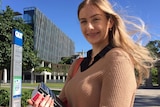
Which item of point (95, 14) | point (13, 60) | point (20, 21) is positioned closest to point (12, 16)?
point (20, 21)

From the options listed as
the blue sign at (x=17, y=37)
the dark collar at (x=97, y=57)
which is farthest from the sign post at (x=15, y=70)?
the dark collar at (x=97, y=57)

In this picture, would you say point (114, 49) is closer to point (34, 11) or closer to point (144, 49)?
point (144, 49)

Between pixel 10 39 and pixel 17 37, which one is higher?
pixel 10 39

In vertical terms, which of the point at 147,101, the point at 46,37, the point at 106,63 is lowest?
the point at 147,101

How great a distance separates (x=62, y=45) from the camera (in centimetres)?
11044

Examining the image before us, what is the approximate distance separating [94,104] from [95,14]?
54 centimetres

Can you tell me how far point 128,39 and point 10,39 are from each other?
1395 centimetres

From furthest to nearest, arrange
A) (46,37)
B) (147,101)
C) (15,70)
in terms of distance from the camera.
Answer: (46,37), (147,101), (15,70)

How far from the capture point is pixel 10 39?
49.2 ft

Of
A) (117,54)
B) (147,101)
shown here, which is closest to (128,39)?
(117,54)

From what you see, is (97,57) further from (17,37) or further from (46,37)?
(46,37)

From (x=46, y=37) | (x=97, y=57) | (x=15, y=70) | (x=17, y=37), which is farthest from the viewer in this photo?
(x=46, y=37)


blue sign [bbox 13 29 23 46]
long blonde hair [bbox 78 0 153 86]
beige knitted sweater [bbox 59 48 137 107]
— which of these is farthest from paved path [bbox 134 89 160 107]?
beige knitted sweater [bbox 59 48 137 107]

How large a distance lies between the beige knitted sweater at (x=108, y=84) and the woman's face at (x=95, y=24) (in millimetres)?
167
